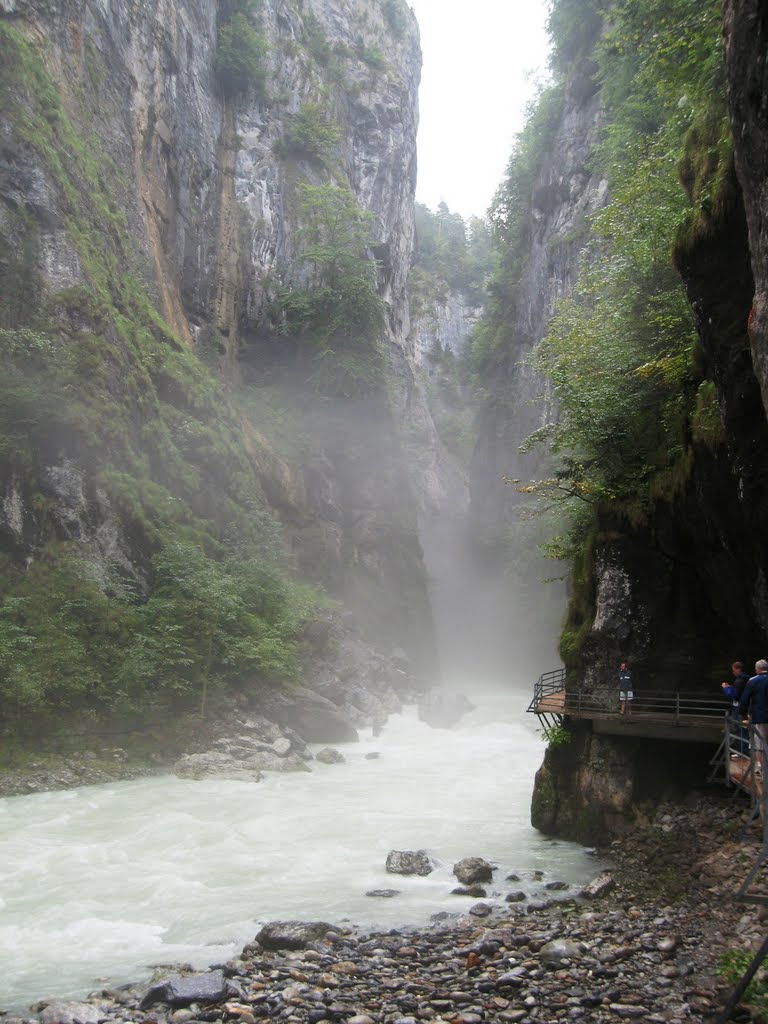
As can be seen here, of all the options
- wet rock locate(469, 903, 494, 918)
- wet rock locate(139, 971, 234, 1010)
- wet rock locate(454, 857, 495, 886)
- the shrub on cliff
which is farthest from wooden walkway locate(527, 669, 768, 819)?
the shrub on cliff

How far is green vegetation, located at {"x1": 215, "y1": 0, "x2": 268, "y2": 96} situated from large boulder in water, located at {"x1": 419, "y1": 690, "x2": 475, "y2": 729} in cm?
3576


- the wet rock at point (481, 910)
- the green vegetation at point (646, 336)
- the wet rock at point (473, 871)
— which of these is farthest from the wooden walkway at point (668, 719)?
the wet rock at point (481, 910)

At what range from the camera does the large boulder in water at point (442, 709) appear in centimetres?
2823

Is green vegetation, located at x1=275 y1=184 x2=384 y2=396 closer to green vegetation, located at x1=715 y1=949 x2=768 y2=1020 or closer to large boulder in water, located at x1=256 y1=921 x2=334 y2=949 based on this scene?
large boulder in water, located at x1=256 y1=921 x2=334 y2=949

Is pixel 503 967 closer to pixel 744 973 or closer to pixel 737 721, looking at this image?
pixel 744 973

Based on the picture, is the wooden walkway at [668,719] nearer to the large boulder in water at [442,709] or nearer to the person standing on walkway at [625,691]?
the person standing on walkway at [625,691]

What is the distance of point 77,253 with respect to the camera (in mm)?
23844

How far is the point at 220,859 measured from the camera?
1158cm

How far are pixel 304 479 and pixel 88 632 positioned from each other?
772 inches

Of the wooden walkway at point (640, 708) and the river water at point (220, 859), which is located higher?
the wooden walkway at point (640, 708)

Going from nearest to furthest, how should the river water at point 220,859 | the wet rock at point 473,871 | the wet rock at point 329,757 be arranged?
the river water at point 220,859 → the wet rock at point 473,871 → the wet rock at point 329,757

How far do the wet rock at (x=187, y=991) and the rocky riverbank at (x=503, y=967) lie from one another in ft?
0.04

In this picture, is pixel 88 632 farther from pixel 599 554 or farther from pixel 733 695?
pixel 733 695

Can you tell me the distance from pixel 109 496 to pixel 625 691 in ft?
53.2
